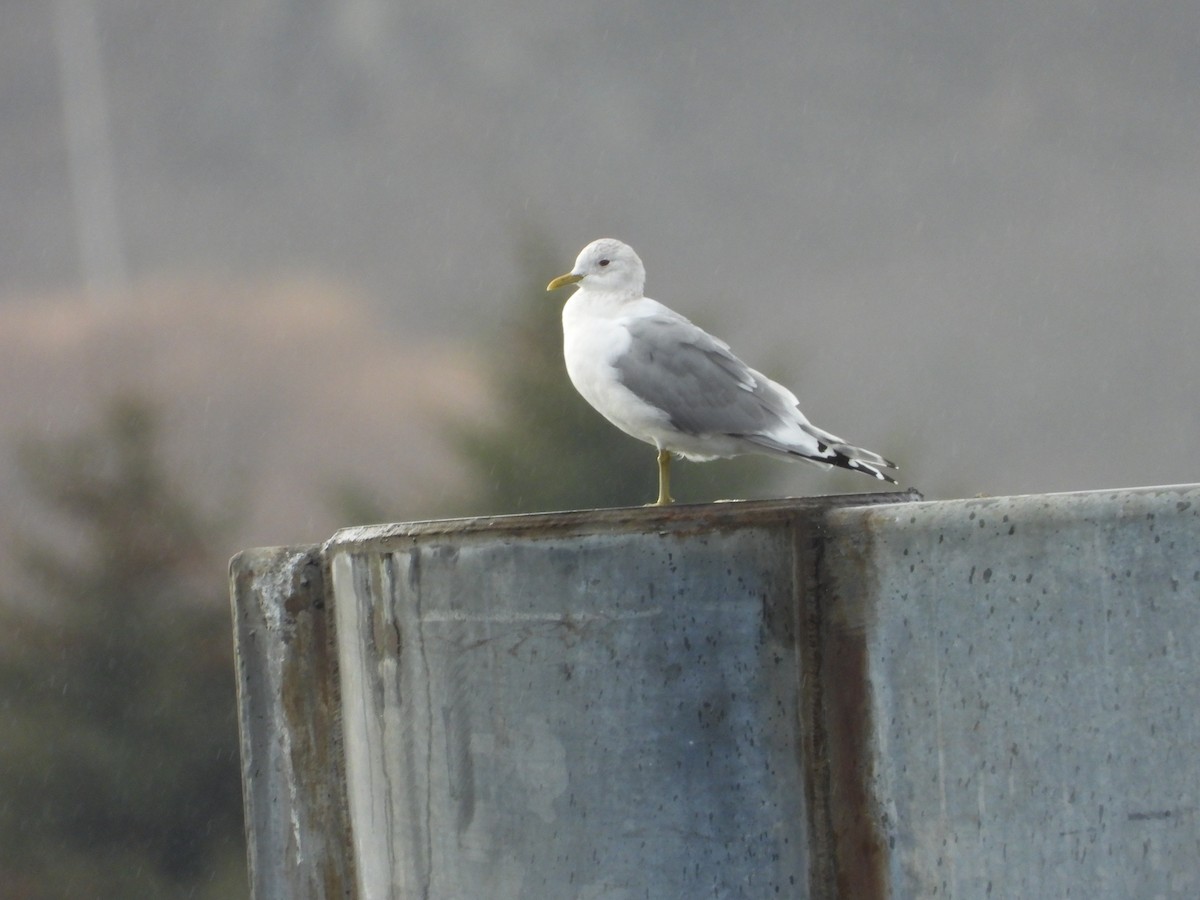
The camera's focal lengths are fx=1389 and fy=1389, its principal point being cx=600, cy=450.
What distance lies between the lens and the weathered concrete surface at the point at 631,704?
247cm

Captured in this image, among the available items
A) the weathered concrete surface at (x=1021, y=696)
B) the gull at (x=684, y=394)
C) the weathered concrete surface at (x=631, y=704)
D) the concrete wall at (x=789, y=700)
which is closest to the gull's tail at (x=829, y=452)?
the gull at (x=684, y=394)

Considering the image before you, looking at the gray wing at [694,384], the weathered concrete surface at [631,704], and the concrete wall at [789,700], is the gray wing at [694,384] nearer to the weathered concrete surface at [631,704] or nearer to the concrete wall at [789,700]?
the concrete wall at [789,700]

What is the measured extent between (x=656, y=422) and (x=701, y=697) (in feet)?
6.41

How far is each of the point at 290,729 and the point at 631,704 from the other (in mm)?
1221

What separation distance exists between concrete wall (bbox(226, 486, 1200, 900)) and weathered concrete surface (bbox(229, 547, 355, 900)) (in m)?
0.41

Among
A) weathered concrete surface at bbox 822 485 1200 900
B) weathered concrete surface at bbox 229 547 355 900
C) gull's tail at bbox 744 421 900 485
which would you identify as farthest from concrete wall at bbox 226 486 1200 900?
gull's tail at bbox 744 421 900 485

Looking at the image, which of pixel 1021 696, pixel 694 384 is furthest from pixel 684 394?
pixel 1021 696

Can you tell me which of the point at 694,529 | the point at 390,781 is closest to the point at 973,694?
the point at 694,529

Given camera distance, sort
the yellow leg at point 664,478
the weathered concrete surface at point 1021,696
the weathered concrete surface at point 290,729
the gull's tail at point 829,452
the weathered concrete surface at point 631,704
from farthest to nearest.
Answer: the yellow leg at point 664,478 → the gull's tail at point 829,452 → the weathered concrete surface at point 290,729 → the weathered concrete surface at point 631,704 → the weathered concrete surface at point 1021,696

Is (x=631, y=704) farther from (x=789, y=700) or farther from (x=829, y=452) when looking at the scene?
(x=829, y=452)

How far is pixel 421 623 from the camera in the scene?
8.95 feet

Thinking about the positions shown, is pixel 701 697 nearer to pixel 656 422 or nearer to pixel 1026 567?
pixel 1026 567

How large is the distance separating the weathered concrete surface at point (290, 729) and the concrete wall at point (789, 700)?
1.34 feet

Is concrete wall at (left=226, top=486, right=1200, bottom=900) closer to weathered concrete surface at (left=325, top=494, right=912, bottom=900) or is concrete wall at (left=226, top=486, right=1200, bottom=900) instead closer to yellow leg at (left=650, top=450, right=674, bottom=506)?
weathered concrete surface at (left=325, top=494, right=912, bottom=900)
